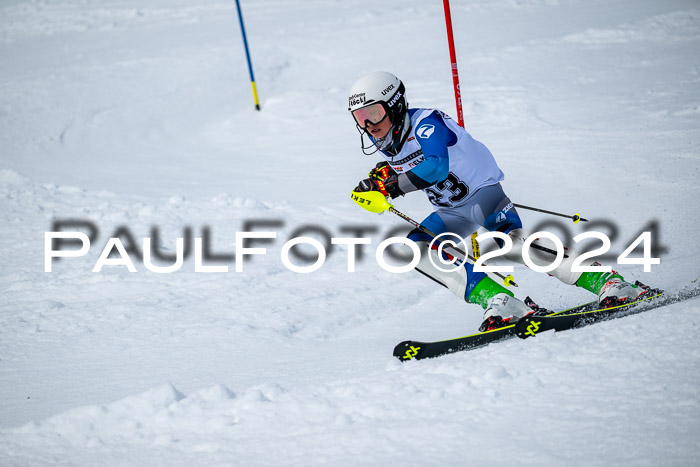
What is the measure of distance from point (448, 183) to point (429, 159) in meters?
0.37

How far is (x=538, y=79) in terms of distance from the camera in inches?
424

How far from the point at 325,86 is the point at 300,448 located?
9632 mm

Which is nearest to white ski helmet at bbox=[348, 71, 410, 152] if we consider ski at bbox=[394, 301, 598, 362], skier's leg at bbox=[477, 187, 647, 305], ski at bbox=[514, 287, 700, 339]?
skier's leg at bbox=[477, 187, 647, 305]

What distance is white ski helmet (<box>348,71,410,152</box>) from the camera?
416 centimetres

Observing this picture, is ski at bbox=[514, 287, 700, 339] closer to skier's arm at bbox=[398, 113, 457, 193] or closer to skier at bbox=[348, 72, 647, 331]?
skier at bbox=[348, 72, 647, 331]

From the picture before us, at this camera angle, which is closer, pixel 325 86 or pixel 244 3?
pixel 325 86

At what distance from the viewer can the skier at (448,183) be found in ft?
13.6

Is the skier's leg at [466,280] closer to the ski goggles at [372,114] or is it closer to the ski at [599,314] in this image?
the ski at [599,314]

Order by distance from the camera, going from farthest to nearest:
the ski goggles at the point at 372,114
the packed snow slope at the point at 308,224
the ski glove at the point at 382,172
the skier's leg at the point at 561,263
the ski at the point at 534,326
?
1. the ski glove at the point at 382,172
2. the skier's leg at the point at 561,263
3. the ski goggles at the point at 372,114
4. the ski at the point at 534,326
5. the packed snow slope at the point at 308,224

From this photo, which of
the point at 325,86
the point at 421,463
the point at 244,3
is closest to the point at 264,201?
the point at 325,86

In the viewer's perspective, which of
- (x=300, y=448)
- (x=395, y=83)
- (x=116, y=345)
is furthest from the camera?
(x=116, y=345)

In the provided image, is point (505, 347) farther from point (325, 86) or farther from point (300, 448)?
point (325, 86)

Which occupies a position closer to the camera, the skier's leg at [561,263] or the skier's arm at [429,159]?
the skier's arm at [429,159]

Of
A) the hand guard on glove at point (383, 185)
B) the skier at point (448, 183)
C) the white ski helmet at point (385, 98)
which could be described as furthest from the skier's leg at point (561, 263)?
the white ski helmet at point (385, 98)
